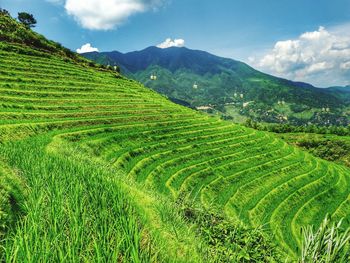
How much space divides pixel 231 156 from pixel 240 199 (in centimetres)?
1001

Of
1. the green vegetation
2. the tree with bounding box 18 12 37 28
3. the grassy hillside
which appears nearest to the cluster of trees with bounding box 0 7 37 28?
the tree with bounding box 18 12 37 28

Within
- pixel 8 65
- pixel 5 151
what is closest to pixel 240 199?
pixel 5 151

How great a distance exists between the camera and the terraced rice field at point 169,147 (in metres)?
31.7

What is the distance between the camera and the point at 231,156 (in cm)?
4422

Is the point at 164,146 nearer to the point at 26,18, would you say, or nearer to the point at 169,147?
the point at 169,147

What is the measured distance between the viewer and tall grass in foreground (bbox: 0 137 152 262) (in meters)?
3.99

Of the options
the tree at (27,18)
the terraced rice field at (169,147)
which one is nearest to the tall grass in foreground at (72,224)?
the terraced rice field at (169,147)

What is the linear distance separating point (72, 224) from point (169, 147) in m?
35.2

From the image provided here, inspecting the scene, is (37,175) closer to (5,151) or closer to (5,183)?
(5,183)

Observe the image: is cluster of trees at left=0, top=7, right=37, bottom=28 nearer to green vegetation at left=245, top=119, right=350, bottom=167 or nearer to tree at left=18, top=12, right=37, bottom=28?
tree at left=18, top=12, right=37, bottom=28

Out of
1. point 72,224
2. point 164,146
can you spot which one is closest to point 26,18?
point 164,146

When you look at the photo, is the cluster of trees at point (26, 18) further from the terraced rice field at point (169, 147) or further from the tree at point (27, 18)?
the terraced rice field at point (169, 147)

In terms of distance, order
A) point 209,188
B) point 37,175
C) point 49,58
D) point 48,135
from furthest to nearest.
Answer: point 49,58 < point 209,188 < point 48,135 < point 37,175

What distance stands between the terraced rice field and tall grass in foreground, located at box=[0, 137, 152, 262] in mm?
17865
